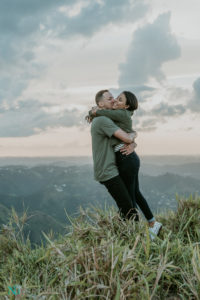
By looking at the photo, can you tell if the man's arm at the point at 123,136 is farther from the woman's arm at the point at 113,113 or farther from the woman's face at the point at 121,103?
the woman's face at the point at 121,103

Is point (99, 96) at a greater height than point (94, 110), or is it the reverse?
point (99, 96)

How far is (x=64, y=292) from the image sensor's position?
2.91 metres

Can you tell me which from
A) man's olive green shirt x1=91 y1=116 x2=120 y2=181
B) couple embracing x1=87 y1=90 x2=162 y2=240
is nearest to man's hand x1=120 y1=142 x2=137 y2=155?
couple embracing x1=87 y1=90 x2=162 y2=240

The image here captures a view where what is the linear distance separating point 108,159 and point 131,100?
1.18 meters

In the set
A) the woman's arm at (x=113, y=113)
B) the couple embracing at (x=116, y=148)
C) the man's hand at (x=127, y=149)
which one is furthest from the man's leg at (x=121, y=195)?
the woman's arm at (x=113, y=113)

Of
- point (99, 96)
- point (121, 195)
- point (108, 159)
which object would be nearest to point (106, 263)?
point (121, 195)

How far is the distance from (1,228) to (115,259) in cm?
357

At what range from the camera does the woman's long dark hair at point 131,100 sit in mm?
4949

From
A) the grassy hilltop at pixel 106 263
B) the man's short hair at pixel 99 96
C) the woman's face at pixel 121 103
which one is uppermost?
the man's short hair at pixel 99 96

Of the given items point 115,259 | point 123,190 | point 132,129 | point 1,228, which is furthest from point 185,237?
point 1,228

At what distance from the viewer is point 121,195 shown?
4656mm

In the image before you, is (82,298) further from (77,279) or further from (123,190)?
(123,190)

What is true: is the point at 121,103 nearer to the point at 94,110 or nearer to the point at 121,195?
the point at 94,110

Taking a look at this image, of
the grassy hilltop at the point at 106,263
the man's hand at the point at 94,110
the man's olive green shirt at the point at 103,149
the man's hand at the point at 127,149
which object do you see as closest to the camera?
the grassy hilltop at the point at 106,263
